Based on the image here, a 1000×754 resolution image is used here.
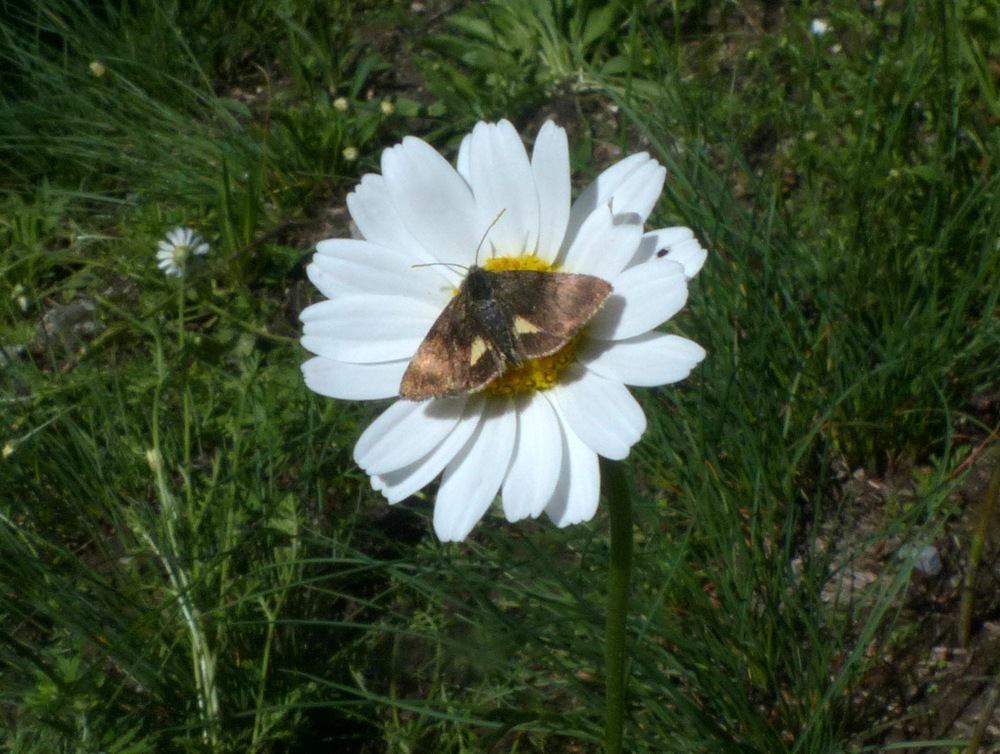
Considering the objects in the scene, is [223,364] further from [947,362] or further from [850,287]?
[947,362]

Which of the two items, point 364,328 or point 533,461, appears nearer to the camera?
point 533,461

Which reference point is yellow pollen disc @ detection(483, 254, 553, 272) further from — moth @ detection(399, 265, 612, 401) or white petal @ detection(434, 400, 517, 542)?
white petal @ detection(434, 400, 517, 542)

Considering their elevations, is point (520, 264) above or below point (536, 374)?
above

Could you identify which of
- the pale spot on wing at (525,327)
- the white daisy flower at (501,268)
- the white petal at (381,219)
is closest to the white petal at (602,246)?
the white daisy flower at (501,268)

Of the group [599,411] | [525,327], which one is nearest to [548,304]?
[525,327]

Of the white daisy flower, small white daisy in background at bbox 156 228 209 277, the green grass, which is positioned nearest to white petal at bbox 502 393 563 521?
the white daisy flower

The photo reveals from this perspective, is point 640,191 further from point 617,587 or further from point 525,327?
point 617,587

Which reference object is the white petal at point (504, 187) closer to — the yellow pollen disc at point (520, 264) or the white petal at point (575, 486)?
the yellow pollen disc at point (520, 264)
